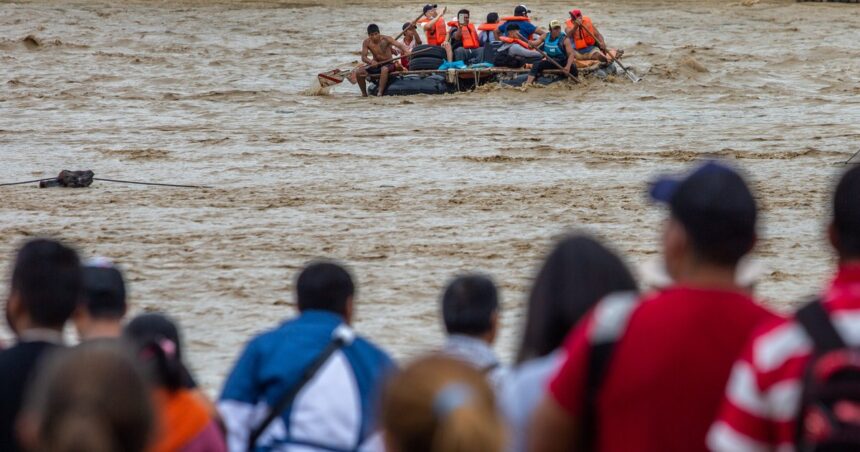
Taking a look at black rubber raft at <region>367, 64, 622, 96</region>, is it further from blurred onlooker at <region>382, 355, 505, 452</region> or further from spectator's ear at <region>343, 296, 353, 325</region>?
blurred onlooker at <region>382, 355, 505, 452</region>

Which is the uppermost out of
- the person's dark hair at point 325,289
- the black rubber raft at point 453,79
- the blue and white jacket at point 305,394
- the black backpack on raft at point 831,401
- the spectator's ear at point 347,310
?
the black backpack on raft at point 831,401

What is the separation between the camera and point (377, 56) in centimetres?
2034

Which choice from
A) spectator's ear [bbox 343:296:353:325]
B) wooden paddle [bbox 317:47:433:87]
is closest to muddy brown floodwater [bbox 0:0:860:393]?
wooden paddle [bbox 317:47:433:87]

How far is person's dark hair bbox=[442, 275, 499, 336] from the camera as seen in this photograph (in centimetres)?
393

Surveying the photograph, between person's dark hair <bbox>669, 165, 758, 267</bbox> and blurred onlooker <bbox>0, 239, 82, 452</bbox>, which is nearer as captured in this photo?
person's dark hair <bbox>669, 165, 758, 267</bbox>

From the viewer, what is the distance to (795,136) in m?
15.5

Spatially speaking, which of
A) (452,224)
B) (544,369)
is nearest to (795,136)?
(452,224)

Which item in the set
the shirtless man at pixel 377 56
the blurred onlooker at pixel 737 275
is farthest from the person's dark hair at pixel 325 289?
the shirtless man at pixel 377 56

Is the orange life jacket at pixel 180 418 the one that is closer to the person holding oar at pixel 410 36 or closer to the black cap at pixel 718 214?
the black cap at pixel 718 214

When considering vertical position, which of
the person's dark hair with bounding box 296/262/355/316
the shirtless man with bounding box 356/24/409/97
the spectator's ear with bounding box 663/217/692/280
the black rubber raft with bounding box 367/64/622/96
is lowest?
the black rubber raft with bounding box 367/64/622/96

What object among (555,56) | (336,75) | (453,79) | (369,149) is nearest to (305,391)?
(369,149)

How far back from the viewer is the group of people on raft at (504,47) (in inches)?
774

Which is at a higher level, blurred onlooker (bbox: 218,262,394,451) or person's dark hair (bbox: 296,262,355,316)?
person's dark hair (bbox: 296,262,355,316)

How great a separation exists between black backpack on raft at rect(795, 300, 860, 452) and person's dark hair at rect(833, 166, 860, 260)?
0.37 metres
